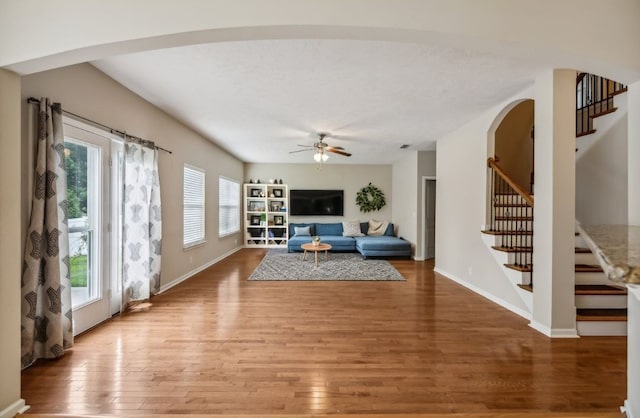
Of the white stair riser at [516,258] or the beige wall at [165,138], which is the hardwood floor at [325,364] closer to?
the white stair riser at [516,258]

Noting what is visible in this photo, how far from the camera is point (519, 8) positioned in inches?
65.8

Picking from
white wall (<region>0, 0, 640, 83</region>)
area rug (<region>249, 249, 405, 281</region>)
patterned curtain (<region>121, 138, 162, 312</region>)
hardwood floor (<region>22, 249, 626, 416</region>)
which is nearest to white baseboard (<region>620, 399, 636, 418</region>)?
hardwood floor (<region>22, 249, 626, 416</region>)

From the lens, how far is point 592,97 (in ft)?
14.4

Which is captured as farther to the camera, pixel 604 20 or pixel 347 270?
pixel 347 270

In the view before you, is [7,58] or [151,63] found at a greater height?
[151,63]

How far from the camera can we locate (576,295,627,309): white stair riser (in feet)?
9.76

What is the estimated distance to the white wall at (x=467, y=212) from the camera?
389 centimetres

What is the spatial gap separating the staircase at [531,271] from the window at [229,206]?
5625mm

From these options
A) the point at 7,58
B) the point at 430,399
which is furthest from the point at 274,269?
the point at 7,58

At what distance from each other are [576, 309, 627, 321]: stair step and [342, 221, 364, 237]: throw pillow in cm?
546

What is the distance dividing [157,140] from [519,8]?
422cm

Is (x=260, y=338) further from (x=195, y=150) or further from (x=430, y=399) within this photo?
(x=195, y=150)

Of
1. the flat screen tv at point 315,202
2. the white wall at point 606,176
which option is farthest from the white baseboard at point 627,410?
the flat screen tv at point 315,202

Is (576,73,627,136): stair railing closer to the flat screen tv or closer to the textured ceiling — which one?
the textured ceiling
